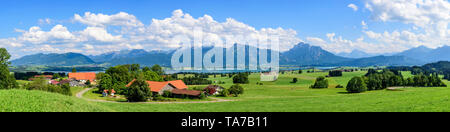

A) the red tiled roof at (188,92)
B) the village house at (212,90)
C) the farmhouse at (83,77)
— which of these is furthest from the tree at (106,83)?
the farmhouse at (83,77)

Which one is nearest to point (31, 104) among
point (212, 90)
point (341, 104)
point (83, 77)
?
point (341, 104)

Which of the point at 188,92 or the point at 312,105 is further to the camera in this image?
the point at 188,92

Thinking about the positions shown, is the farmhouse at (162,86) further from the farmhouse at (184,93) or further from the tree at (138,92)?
the tree at (138,92)

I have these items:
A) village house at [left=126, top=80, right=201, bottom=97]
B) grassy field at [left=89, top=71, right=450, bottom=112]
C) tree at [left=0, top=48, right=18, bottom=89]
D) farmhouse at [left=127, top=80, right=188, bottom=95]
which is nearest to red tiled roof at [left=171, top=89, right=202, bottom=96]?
village house at [left=126, top=80, right=201, bottom=97]

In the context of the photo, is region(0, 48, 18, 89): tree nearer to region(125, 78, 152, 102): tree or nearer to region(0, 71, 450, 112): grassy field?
region(125, 78, 152, 102): tree

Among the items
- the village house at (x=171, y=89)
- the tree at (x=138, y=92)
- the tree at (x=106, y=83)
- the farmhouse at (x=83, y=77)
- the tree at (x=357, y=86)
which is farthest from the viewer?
the farmhouse at (x=83, y=77)

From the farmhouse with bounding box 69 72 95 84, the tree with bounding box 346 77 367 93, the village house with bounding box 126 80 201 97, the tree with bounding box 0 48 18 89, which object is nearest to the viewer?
the tree with bounding box 0 48 18 89

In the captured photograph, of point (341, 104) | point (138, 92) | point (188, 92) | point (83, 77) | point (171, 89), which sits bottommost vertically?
point (188, 92)

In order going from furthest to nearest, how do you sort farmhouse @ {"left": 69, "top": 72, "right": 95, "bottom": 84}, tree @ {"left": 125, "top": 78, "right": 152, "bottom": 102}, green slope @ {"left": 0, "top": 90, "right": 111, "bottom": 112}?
farmhouse @ {"left": 69, "top": 72, "right": 95, "bottom": 84}
tree @ {"left": 125, "top": 78, "right": 152, "bottom": 102}
green slope @ {"left": 0, "top": 90, "right": 111, "bottom": 112}

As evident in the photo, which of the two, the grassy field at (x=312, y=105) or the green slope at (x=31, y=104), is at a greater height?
the green slope at (x=31, y=104)

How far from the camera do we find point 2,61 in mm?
49375

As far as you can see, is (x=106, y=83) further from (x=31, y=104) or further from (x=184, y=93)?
(x=31, y=104)

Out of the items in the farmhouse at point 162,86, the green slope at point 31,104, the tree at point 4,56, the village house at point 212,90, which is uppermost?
the tree at point 4,56
